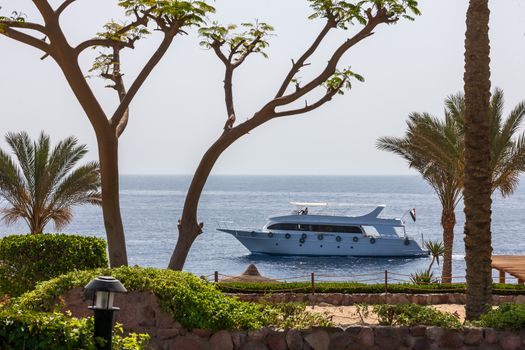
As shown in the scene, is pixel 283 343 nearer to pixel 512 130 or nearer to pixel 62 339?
pixel 62 339

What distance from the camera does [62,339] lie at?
902 centimetres

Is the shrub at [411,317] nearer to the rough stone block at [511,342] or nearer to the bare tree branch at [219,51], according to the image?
the rough stone block at [511,342]

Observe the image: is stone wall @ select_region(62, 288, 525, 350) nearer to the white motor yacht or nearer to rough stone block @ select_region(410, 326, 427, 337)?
rough stone block @ select_region(410, 326, 427, 337)

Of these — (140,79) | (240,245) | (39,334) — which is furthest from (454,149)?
(240,245)

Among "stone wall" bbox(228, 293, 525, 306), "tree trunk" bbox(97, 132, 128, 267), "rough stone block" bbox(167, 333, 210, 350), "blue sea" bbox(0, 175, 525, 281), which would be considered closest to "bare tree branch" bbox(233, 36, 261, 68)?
"tree trunk" bbox(97, 132, 128, 267)

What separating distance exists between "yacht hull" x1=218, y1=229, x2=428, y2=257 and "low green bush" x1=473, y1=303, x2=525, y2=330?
5116 cm

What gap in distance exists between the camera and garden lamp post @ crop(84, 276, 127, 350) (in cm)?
854

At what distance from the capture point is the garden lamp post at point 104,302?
8.54m

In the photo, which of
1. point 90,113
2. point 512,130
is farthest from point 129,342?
point 512,130

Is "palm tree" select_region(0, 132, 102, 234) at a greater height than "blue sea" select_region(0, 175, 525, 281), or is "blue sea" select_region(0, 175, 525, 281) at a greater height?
"palm tree" select_region(0, 132, 102, 234)

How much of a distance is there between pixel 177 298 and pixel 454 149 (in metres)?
18.4

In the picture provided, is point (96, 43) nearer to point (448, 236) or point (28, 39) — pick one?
point (28, 39)

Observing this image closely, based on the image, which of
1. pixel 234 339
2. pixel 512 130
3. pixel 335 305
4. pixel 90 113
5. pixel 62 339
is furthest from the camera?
pixel 512 130

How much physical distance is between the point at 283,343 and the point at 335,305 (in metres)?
8.58
